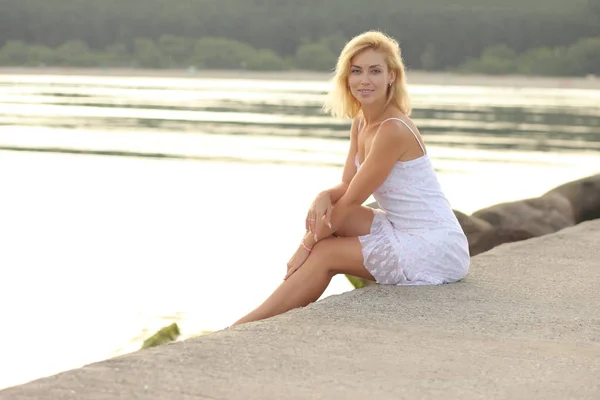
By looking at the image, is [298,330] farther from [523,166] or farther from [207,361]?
[523,166]

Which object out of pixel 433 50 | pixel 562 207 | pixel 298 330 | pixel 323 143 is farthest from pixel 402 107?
pixel 433 50

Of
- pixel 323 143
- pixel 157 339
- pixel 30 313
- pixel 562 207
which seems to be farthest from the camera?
pixel 323 143

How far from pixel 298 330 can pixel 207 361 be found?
592mm

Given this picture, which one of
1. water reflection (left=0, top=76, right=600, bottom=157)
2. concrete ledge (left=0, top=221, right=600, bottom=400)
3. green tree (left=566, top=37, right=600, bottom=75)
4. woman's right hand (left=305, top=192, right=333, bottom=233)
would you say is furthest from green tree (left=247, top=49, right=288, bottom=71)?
concrete ledge (left=0, top=221, right=600, bottom=400)

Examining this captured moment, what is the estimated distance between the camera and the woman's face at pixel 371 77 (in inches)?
205

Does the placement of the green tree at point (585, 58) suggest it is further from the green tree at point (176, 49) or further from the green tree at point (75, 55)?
the green tree at point (75, 55)

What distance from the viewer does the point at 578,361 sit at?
413 centimetres

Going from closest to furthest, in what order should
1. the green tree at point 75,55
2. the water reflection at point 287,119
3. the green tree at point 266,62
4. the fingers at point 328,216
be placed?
the fingers at point 328,216 < the water reflection at point 287,119 < the green tree at point 266,62 < the green tree at point 75,55

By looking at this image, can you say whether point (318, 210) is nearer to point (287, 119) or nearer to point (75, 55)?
point (287, 119)

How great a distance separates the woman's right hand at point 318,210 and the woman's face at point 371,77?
0.52m

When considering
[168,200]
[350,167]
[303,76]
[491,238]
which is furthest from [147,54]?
[350,167]

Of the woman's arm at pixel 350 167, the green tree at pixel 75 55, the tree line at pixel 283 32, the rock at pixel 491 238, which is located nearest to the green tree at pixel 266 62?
the tree line at pixel 283 32

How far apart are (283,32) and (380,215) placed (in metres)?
87.5

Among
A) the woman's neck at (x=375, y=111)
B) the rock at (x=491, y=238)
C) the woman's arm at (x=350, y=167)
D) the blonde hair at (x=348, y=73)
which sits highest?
the blonde hair at (x=348, y=73)
